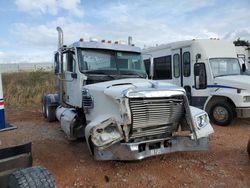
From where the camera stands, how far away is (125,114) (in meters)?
4.61

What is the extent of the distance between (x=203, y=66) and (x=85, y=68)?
476 centimetres

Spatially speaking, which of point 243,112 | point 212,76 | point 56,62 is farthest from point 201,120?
point 212,76

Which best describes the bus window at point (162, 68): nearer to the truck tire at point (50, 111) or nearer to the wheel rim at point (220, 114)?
the wheel rim at point (220, 114)

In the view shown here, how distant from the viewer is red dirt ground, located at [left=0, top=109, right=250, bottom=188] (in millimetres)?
4742

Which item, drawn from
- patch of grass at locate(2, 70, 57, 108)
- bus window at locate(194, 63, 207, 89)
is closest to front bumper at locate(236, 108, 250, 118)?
bus window at locate(194, 63, 207, 89)

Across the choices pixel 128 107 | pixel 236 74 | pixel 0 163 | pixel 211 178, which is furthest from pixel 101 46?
pixel 236 74

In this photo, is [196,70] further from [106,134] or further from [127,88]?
[106,134]

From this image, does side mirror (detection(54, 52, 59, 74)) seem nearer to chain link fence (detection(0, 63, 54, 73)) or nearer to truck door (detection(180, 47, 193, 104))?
truck door (detection(180, 47, 193, 104))

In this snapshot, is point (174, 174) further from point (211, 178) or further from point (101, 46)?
point (101, 46)

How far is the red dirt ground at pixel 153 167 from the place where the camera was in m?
4.74

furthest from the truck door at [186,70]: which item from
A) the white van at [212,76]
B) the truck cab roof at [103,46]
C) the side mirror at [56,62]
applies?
the side mirror at [56,62]

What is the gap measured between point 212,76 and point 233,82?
0.84 meters

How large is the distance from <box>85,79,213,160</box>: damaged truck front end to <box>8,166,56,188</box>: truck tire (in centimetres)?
174

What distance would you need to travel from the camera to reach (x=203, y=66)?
31.8 ft
